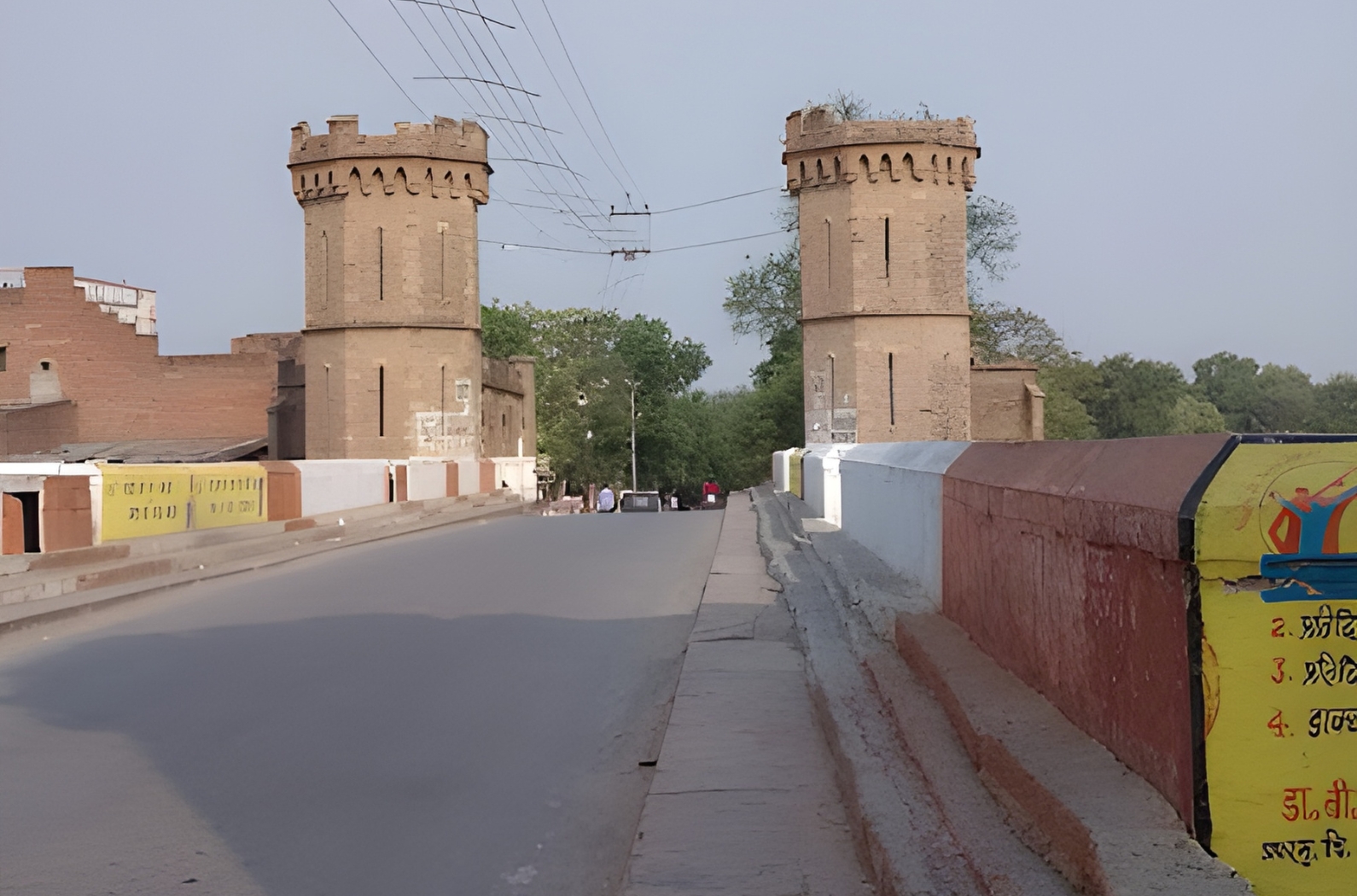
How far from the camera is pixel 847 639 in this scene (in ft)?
27.9

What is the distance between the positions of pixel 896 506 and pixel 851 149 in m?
29.3

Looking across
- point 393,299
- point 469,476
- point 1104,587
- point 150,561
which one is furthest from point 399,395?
point 1104,587

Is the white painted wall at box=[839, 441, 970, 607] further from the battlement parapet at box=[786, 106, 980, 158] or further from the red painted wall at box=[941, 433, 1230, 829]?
the battlement parapet at box=[786, 106, 980, 158]

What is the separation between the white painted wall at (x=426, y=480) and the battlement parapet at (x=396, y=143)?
12.1m

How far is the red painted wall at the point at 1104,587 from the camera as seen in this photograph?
3.03 m

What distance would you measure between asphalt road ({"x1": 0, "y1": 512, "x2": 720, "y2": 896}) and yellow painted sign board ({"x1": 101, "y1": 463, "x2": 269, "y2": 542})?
8.23ft

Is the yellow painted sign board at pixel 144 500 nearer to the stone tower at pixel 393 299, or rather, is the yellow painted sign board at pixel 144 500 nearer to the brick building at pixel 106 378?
the stone tower at pixel 393 299

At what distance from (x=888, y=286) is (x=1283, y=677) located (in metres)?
35.3

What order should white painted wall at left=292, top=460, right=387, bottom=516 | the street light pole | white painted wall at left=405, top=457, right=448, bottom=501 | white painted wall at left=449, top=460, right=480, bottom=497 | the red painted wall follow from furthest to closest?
the street light pole
white painted wall at left=449, top=460, right=480, bottom=497
white painted wall at left=405, top=457, right=448, bottom=501
white painted wall at left=292, top=460, right=387, bottom=516
the red painted wall

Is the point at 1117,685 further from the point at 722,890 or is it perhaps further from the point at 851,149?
the point at 851,149

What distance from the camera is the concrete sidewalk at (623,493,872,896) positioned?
4.16 meters

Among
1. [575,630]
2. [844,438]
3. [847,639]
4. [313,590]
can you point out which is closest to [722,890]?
[847,639]

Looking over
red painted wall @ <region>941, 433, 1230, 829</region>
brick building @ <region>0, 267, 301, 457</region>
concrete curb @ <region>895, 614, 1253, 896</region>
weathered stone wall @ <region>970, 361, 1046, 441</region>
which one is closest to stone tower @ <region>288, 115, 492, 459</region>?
brick building @ <region>0, 267, 301, 457</region>

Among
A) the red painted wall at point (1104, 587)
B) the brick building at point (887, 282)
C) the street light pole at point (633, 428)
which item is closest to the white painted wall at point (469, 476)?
the brick building at point (887, 282)
